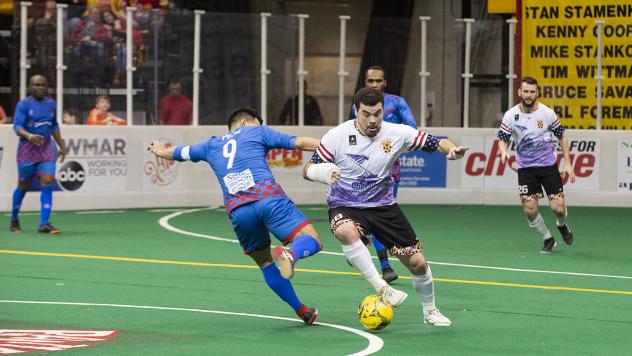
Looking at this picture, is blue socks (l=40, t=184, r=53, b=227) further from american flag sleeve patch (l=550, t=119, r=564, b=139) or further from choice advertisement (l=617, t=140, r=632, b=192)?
choice advertisement (l=617, t=140, r=632, b=192)

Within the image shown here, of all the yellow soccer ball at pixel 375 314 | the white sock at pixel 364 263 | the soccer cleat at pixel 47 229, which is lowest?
the soccer cleat at pixel 47 229

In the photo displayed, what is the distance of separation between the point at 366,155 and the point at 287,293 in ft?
4.23

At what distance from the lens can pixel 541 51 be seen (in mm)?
25188

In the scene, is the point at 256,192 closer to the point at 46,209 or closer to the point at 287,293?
the point at 287,293

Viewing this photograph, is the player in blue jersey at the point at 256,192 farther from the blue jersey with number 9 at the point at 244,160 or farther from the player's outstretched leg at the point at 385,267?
the player's outstretched leg at the point at 385,267

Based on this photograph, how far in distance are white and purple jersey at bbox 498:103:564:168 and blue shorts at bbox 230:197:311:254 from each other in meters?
6.97

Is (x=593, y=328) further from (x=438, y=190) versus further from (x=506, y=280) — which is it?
(x=438, y=190)

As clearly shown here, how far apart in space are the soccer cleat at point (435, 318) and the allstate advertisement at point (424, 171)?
14.2 meters

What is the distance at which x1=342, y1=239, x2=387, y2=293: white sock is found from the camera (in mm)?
10727

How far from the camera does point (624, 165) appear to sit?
24562 millimetres

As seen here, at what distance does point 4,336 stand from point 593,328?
466 centimetres

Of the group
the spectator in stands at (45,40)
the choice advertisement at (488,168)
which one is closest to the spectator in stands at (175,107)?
the spectator in stands at (45,40)

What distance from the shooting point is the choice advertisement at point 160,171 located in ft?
78.0

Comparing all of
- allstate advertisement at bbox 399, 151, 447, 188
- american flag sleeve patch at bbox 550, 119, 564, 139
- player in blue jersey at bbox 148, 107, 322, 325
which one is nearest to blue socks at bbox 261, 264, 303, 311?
player in blue jersey at bbox 148, 107, 322, 325
